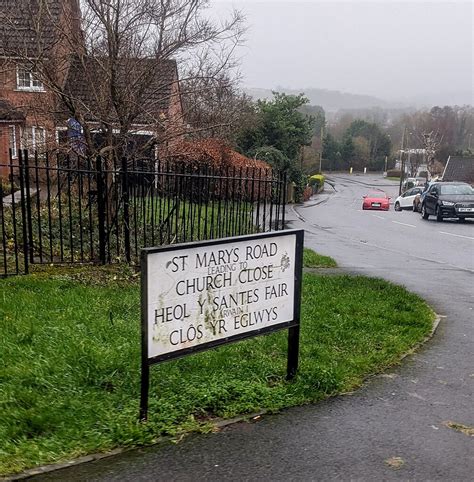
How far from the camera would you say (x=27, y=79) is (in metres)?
11.5

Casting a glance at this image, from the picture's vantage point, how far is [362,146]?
115m

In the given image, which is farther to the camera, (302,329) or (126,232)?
(126,232)

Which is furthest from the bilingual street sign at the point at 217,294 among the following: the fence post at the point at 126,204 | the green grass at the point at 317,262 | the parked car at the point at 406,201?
the parked car at the point at 406,201

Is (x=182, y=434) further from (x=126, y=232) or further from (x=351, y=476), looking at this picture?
(x=126, y=232)

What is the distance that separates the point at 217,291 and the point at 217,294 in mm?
21

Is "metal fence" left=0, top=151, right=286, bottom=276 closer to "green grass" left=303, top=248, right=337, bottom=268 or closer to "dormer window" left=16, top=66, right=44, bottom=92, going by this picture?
"green grass" left=303, top=248, right=337, bottom=268

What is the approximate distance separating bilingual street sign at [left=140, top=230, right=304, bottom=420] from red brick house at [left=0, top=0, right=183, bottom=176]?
22.3ft

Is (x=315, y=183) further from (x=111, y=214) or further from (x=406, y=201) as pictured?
(x=111, y=214)

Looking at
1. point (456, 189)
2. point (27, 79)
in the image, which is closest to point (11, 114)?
point (27, 79)

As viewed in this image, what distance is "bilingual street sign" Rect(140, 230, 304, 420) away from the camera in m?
3.43

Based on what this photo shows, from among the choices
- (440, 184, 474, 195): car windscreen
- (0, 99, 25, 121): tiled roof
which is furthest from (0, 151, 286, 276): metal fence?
(440, 184, 474, 195): car windscreen

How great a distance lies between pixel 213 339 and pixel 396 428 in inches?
54.6

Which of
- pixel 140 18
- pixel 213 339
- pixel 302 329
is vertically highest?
pixel 140 18

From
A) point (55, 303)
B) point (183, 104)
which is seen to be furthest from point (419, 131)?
point (55, 303)
